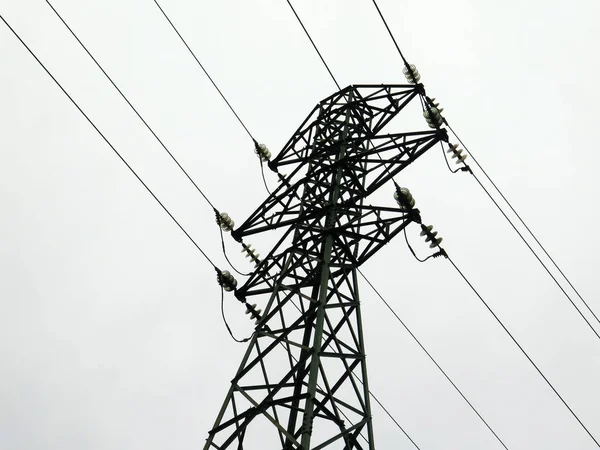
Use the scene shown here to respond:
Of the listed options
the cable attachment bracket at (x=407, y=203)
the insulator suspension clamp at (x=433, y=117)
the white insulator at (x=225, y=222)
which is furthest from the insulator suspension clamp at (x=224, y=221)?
the insulator suspension clamp at (x=433, y=117)

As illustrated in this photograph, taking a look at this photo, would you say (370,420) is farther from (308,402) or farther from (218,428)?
(218,428)

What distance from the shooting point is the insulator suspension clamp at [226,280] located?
1265cm

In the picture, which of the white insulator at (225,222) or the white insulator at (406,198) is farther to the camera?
the white insulator at (225,222)

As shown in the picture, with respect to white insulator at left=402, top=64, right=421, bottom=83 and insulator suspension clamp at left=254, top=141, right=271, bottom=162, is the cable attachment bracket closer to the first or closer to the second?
white insulator at left=402, top=64, right=421, bottom=83

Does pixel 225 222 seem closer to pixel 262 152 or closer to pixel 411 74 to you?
pixel 262 152

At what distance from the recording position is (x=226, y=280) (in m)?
12.7

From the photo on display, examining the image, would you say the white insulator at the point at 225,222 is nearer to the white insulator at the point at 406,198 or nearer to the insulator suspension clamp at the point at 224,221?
the insulator suspension clamp at the point at 224,221

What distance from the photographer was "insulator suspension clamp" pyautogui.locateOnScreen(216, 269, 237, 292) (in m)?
12.6

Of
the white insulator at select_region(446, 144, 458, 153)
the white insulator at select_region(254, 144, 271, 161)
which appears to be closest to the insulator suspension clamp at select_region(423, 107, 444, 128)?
the white insulator at select_region(446, 144, 458, 153)

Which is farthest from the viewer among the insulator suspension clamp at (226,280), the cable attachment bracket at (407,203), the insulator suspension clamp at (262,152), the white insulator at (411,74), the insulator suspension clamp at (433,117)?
the insulator suspension clamp at (262,152)

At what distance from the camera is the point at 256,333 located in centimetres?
995

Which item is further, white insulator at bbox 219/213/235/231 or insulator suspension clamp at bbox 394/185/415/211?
white insulator at bbox 219/213/235/231

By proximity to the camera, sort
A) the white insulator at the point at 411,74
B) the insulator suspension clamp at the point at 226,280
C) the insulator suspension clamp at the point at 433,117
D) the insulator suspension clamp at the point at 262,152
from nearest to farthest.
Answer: the insulator suspension clamp at the point at 433,117, the insulator suspension clamp at the point at 226,280, the white insulator at the point at 411,74, the insulator suspension clamp at the point at 262,152

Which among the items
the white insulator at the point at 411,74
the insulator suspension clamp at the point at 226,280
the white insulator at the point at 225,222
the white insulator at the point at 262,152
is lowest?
the insulator suspension clamp at the point at 226,280
